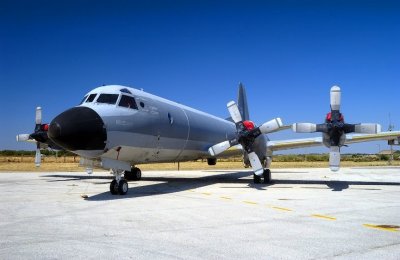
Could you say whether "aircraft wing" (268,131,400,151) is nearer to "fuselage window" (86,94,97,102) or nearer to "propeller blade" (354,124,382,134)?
"propeller blade" (354,124,382,134)

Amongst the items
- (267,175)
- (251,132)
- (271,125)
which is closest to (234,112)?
(251,132)

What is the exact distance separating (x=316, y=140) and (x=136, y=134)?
11.8 m

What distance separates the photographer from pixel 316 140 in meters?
22.8

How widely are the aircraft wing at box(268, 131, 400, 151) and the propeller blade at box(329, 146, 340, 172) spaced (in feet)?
10.5

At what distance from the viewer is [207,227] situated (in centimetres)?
820

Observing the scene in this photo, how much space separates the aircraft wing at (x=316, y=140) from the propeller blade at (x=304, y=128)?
395 cm

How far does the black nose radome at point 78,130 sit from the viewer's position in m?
13.2

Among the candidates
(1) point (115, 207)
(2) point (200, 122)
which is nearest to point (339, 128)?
(2) point (200, 122)

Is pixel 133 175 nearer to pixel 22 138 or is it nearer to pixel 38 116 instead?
pixel 38 116

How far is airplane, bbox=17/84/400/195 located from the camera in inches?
535

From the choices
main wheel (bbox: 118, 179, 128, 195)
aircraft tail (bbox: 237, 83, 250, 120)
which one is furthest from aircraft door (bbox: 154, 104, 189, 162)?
aircraft tail (bbox: 237, 83, 250, 120)

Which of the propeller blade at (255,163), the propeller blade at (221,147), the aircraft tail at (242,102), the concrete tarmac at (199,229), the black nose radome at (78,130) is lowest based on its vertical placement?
the concrete tarmac at (199,229)

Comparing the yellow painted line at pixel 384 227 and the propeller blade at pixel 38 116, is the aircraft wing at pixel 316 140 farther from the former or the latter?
the propeller blade at pixel 38 116

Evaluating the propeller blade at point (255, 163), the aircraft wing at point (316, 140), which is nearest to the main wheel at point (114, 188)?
the propeller blade at point (255, 163)
